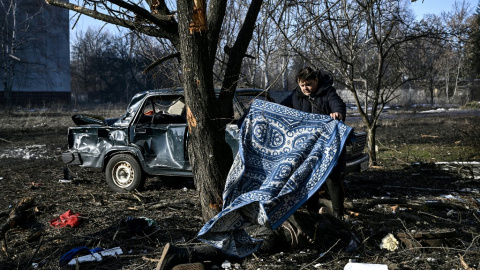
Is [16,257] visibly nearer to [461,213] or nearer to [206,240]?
[206,240]

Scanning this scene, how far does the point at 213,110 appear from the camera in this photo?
4883mm

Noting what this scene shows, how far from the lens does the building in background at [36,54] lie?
105 ft

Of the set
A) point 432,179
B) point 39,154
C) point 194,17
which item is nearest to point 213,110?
point 194,17

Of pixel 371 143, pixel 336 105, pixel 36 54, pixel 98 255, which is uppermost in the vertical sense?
pixel 36 54

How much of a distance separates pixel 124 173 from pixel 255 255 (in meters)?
4.38

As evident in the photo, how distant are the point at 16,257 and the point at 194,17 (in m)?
2.92

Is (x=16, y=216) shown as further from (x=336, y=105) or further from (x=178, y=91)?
(x=336, y=105)

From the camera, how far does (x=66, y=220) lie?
5.59 m

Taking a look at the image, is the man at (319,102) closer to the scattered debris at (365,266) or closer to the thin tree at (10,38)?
the scattered debris at (365,266)

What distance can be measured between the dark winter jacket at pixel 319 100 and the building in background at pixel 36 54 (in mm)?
29447

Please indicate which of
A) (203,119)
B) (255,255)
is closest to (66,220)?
(203,119)

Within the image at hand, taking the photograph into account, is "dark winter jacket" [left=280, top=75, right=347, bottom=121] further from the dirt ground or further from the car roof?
the car roof

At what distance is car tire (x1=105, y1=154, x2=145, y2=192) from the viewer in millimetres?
7894

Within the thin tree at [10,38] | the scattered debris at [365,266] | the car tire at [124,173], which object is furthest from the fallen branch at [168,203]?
the thin tree at [10,38]
